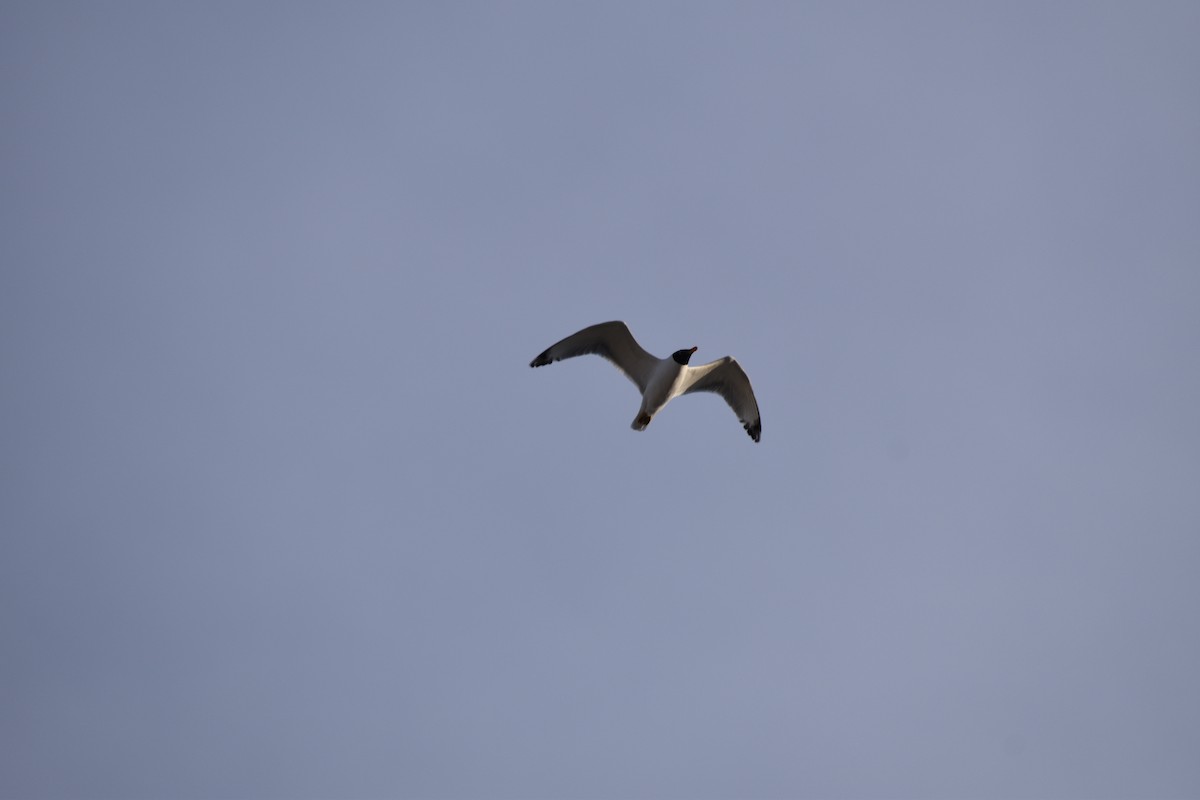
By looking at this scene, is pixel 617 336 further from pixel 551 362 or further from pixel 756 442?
pixel 756 442

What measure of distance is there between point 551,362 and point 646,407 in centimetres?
147

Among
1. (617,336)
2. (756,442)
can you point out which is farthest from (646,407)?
(756,442)

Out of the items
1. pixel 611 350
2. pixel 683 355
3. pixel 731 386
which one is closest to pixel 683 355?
pixel 683 355

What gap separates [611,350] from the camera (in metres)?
16.6

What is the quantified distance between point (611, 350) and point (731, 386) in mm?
2026

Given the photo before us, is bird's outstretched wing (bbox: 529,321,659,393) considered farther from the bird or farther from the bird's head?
the bird's head

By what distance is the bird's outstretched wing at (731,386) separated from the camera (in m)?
16.9

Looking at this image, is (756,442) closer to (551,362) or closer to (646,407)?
(646,407)

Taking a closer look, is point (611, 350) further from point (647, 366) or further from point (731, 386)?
point (731, 386)

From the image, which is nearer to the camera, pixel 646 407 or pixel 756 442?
pixel 646 407

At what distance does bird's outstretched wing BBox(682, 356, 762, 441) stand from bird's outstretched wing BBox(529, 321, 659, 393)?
0.69 metres

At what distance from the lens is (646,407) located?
54.4ft

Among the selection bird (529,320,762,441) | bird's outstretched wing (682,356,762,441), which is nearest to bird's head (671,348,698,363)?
bird (529,320,762,441)

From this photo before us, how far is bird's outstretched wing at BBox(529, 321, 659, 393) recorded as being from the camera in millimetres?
16266
